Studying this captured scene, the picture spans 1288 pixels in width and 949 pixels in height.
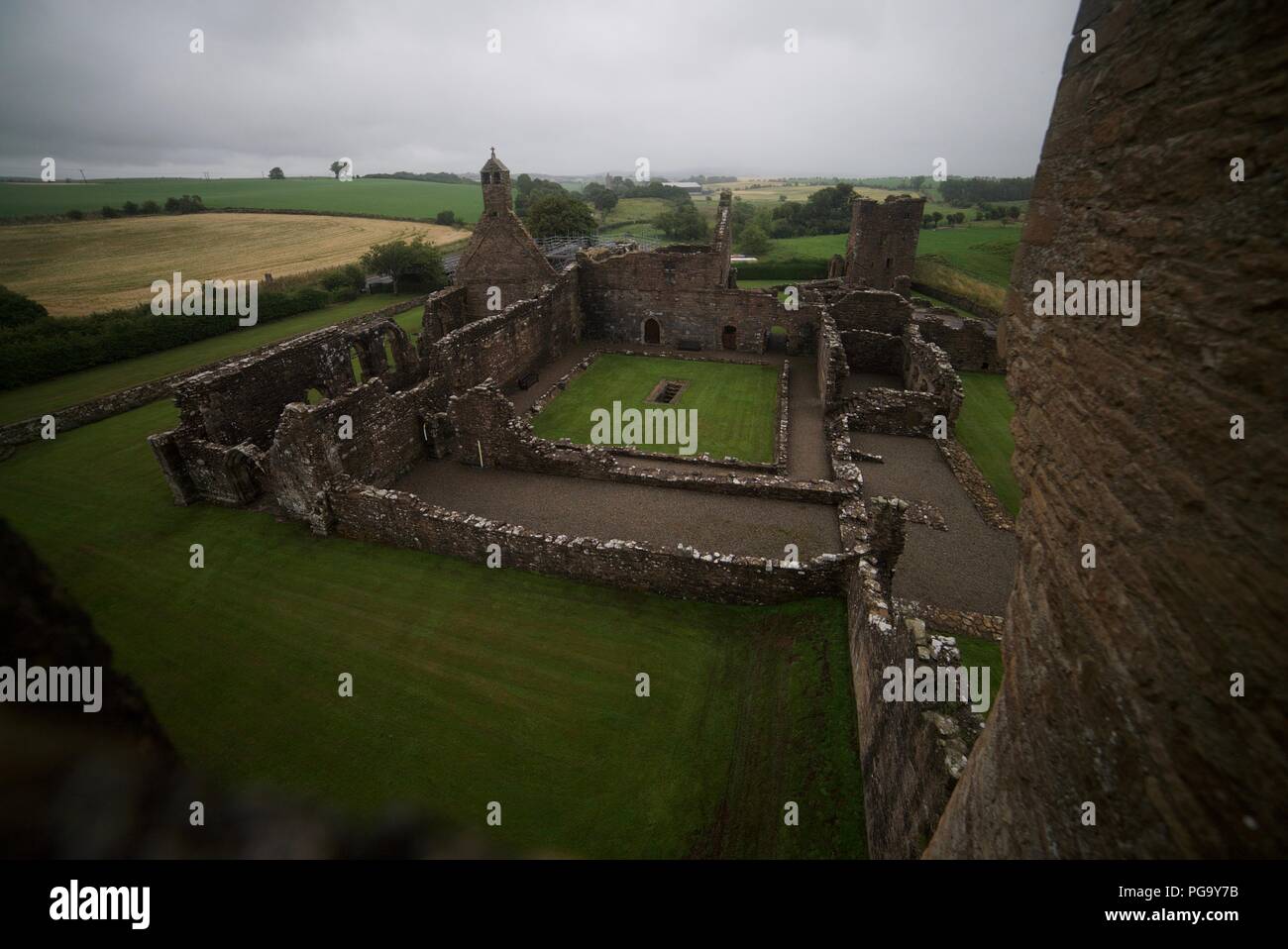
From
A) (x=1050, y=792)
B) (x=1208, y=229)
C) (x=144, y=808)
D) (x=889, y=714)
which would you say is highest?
(x=1208, y=229)

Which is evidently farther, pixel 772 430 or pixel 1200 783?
pixel 772 430

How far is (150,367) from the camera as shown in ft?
88.7

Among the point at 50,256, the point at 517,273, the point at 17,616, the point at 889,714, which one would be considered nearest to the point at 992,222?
the point at 517,273

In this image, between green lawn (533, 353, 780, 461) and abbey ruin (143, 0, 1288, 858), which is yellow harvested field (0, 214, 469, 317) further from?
abbey ruin (143, 0, 1288, 858)

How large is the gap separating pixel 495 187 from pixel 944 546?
2423 centimetres

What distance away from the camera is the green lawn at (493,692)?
7.37 meters

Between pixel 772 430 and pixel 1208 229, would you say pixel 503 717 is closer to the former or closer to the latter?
pixel 1208 229

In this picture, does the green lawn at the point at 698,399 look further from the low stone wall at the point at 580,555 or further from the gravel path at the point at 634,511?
the low stone wall at the point at 580,555

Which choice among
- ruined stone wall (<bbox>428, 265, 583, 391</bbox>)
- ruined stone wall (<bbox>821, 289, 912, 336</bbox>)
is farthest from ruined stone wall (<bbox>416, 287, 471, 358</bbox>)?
ruined stone wall (<bbox>821, 289, 912, 336</bbox>)

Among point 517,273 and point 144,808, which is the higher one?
point 517,273

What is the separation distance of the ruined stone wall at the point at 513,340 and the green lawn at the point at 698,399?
216 centimetres

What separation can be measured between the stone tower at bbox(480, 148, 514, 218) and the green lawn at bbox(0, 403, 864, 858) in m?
19.0
